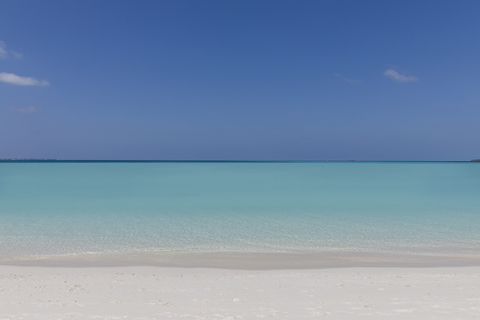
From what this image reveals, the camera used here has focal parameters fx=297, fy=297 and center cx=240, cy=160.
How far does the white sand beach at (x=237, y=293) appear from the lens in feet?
12.5

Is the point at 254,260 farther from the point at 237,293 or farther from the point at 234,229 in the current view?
the point at 234,229

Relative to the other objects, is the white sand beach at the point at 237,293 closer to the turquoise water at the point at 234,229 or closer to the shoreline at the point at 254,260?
the shoreline at the point at 254,260

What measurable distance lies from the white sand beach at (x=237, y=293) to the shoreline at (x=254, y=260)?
42cm

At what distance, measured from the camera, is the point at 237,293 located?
4.57 meters

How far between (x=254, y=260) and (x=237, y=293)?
2.33 metres

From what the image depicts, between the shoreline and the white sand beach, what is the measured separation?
Answer: 1.36 ft

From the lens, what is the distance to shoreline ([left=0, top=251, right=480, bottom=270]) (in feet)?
21.0

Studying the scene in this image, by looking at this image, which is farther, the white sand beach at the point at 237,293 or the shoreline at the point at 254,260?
the shoreline at the point at 254,260

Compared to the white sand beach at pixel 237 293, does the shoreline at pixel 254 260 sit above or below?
below

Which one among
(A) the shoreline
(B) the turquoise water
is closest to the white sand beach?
(A) the shoreline

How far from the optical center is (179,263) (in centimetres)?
657

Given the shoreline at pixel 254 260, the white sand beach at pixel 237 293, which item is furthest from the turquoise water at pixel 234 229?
the white sand beach at pixel 237 293

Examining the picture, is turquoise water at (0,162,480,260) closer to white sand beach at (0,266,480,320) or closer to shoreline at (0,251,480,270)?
shoreline at (0,251,480,270)

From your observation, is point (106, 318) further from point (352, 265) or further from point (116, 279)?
point (352, 265)
